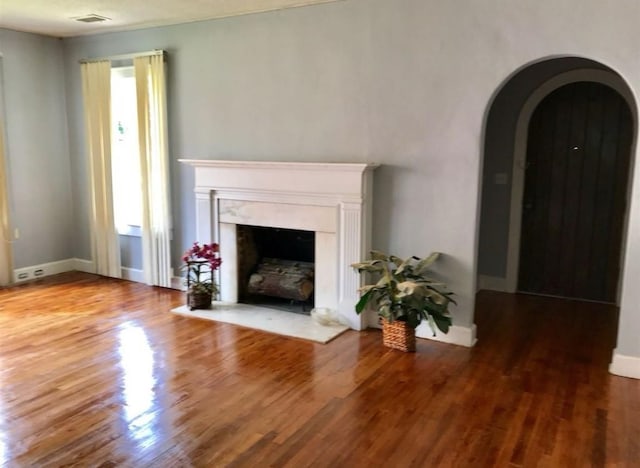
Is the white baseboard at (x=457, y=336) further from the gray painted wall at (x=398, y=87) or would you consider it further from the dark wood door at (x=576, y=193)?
the dark wood door at (x=576, y=193)

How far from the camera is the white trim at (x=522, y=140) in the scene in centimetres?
470

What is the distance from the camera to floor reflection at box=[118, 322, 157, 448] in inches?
107

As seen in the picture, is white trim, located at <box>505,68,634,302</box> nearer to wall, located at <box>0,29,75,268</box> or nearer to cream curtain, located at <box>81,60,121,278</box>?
cream curtain, located at <box>81,60,121,278</box>

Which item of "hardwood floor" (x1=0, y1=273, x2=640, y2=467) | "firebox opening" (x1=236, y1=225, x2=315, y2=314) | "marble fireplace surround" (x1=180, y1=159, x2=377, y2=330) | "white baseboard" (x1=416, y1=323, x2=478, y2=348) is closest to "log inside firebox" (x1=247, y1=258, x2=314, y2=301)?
"firebox opening" (x1=236, y1=225, x2=315, y2=314)

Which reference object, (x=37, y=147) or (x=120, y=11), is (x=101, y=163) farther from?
(x=120, y=11)

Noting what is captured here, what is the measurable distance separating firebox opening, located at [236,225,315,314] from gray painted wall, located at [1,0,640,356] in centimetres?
71

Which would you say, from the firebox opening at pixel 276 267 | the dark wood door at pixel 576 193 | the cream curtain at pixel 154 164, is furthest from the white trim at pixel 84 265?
the dark wood door at pixel 576 193

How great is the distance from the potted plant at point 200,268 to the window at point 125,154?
1190 millimetres

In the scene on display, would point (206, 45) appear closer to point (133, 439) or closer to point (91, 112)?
point (91, 112)

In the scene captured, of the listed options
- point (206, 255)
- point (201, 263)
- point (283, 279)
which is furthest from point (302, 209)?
point (201, 263)

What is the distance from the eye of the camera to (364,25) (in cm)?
405

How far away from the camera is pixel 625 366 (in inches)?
135

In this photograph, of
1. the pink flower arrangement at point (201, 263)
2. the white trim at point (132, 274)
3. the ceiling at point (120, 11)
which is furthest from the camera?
the white trim at point (132, 274)

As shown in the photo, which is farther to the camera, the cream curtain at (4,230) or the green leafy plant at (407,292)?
the cream curtain at (4,230)
